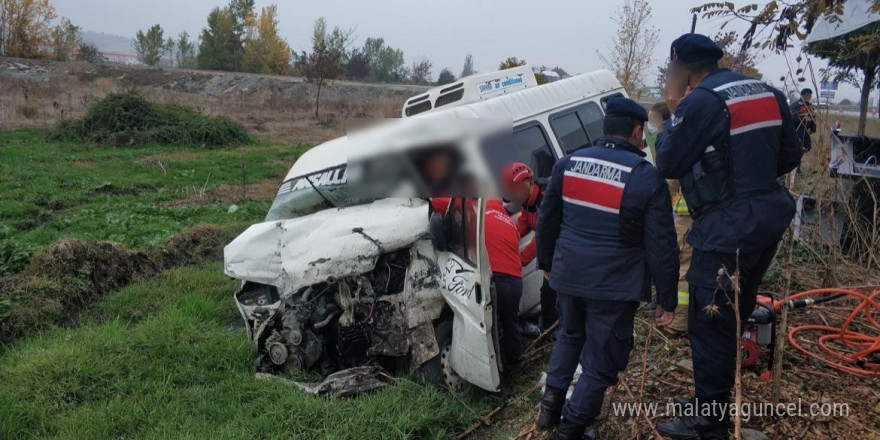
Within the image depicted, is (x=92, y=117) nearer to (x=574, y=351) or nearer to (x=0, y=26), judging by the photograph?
(x=574, y=351)

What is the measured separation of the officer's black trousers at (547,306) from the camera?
4.57 metres

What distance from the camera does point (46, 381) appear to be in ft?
14.0

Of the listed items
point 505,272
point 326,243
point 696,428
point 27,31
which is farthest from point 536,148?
point 27,31

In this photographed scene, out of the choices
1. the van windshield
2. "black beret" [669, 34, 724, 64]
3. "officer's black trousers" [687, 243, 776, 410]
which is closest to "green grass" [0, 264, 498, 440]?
the van windshield

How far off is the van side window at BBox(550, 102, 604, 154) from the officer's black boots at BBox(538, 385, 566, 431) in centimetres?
278

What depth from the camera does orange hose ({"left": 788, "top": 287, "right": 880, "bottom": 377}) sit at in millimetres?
3350

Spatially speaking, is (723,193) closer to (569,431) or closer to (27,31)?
(569,431)

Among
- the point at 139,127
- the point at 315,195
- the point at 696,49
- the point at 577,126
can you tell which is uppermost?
the point at 696,49

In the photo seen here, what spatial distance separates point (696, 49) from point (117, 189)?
1146 cm

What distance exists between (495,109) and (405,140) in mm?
2068

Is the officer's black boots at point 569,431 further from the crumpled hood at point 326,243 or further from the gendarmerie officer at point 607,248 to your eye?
the crumpled hood at point 326,243

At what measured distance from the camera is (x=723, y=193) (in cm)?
276

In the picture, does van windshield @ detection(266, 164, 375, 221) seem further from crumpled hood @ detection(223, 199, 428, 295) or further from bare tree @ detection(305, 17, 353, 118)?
bare tree @ detection(305, 17, 353, 118)

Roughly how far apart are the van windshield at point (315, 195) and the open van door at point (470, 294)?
0.88 meters
